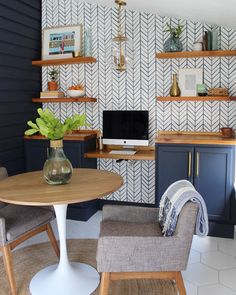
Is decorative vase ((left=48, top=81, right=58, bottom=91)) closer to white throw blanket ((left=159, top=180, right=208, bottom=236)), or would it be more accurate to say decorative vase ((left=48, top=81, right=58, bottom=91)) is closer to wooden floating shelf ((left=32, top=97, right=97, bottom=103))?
wooden floating shelf ((left=32, top=97, right=97, bottom=103))

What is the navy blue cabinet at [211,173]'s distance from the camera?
127 inches

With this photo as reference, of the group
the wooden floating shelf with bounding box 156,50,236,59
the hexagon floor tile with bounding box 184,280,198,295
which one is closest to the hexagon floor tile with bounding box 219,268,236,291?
the hexagon floor tile with bounding box 184,280,198,295

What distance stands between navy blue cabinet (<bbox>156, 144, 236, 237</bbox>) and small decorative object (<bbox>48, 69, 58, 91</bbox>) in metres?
1.59

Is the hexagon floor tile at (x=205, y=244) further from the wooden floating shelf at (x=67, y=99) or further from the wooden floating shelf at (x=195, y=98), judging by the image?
the wooden floating shelf at (x=67, y=99)

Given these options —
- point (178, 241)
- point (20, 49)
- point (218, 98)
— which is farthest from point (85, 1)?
point (178, 241)

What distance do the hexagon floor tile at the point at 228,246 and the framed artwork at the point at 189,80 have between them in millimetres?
1584

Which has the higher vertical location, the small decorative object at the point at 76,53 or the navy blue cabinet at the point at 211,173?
the small decorative object at the point at 76,53

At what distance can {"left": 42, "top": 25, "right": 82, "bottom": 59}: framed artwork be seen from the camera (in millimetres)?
4039

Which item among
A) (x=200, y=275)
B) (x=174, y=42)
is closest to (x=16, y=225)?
(x=200, y=275)

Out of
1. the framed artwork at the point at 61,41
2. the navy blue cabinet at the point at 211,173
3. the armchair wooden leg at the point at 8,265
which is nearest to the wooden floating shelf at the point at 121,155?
the navy blue cabinet at the point at 211,173

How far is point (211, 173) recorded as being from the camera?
326 cm

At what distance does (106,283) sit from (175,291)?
0.68m

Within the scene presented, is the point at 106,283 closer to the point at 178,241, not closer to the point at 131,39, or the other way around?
the point at 178,241

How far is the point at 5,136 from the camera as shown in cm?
368
